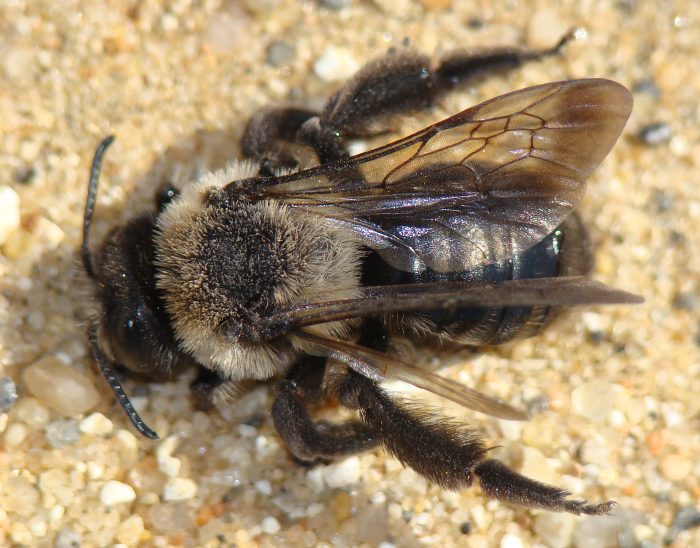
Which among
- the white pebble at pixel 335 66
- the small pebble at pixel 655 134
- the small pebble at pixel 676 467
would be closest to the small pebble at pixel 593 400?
the small pebble at pixel 676 467

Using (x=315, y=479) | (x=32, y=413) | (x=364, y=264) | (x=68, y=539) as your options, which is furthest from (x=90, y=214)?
(x=315, y=479)

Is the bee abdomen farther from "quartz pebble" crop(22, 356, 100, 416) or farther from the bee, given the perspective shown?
"quartz pebble" crop(22, 356, 100, 416)

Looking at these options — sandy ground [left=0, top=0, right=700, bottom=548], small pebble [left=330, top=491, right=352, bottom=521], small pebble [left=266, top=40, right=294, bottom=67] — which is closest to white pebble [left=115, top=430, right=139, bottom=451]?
sandy ground [left=0, top=0, right=700, bottom=548]

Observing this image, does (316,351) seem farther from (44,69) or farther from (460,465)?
(44,69)

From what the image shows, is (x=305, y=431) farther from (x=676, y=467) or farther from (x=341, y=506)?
(x=676, y=467)

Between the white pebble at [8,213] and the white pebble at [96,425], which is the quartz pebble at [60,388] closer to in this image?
the white pebble at [96,425]

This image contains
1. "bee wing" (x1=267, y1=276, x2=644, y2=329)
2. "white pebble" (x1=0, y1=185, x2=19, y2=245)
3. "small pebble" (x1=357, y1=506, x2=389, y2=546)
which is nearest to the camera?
"bee wing" (x1=267, y1=276, x2=644, y2=329)
